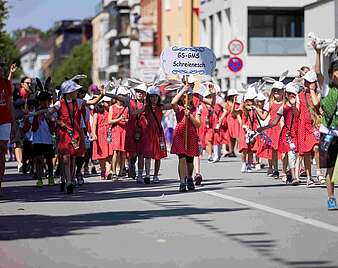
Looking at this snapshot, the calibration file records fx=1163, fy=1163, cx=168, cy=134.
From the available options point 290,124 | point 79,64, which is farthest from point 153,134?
point 79,64

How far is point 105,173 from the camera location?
81.9ft

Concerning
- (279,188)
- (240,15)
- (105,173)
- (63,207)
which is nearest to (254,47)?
(240,15)

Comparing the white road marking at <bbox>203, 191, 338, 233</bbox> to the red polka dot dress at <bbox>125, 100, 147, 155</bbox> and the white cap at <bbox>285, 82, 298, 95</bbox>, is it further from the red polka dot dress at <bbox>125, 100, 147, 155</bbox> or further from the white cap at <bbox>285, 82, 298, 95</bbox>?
the red polka dot dress at <bbox>125, 100, 147, 155</bbox>

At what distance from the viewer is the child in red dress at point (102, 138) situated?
81.5 ft

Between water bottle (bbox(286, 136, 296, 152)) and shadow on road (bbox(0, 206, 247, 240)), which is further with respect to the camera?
→ water bottle (bbox(286, 136, 296, 152))

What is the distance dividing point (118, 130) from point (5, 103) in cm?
662

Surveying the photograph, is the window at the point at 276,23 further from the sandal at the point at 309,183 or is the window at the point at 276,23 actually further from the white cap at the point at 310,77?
the white cap at the point at 310,77

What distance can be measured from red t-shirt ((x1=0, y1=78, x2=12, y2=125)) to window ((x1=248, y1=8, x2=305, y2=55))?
3892cm

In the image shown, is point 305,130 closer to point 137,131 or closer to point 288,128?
point 288,128

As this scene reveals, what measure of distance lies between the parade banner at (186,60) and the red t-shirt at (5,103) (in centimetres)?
449

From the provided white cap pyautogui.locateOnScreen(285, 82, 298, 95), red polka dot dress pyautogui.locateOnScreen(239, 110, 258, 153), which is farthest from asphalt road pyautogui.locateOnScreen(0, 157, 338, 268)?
red polka dot dress pyautogui.locateOnScreen(239, 110, 258, 153)

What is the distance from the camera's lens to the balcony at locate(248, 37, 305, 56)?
185ft

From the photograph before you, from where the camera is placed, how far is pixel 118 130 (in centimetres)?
2459

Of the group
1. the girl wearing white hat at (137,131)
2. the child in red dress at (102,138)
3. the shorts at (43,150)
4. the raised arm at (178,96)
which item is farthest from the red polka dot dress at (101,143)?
the raised arm at (178,96)
